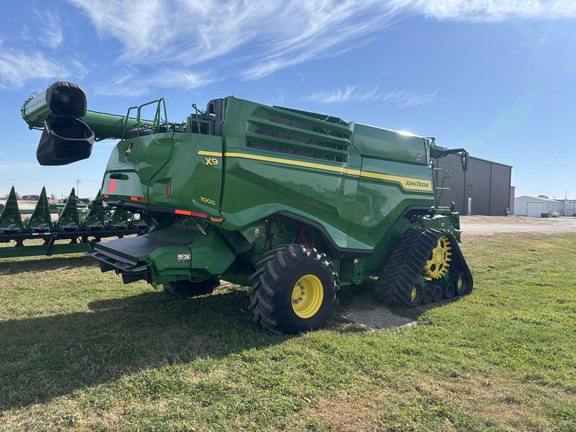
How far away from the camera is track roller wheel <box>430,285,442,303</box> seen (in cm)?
712

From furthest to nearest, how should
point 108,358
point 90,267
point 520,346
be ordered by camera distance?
point 90,267 < point 520,346 < point 108,358

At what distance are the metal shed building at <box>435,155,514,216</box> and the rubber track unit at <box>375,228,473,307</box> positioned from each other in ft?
120

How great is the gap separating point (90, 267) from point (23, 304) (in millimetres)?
3260

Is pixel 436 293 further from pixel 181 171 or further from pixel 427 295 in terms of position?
pixel 181 171

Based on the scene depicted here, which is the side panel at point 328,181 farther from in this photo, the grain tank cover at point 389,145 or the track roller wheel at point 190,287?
the track roller wheel at point 190,287

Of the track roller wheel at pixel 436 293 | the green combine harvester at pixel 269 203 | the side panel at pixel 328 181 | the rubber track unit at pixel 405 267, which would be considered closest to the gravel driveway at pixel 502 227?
the track roller wheel at pixel 436 293

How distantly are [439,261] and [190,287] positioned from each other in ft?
14.2

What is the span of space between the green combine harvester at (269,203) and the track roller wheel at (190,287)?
0.06 ft

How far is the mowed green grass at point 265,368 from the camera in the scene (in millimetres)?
3176

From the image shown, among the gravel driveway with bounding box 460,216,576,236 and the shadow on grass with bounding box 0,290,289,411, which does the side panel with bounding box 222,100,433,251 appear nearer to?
the shadow on grass with bounding box 0,290,289,411

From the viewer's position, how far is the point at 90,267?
30.6 ft

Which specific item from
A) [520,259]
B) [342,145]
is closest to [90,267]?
[342,145]

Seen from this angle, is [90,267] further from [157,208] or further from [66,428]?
[66,428]

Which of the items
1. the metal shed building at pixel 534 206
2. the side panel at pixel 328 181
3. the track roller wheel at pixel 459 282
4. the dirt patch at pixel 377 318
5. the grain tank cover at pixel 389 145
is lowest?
the dirt patch at pixel 377 318
